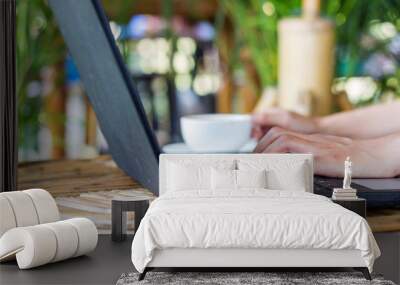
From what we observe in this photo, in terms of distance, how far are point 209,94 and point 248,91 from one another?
0.31 meters

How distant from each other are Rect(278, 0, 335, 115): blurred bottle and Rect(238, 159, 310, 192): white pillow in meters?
1.16

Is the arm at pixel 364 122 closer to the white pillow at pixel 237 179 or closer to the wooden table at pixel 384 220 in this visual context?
the wooden table at pixel 384 220

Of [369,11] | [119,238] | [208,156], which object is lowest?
[119,238]

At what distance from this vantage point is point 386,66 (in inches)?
195

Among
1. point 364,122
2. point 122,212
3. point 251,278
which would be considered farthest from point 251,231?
point 364,122

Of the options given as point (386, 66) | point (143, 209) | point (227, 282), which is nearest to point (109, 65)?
point (143, 209)

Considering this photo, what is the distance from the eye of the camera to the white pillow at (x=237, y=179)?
2.73m

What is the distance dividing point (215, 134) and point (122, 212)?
45 cm

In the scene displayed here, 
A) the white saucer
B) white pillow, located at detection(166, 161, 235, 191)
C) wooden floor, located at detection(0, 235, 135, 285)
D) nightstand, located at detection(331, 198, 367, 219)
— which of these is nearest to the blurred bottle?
the white saucer

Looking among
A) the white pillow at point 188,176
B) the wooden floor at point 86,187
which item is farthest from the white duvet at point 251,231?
the wooden floor at point 86,187

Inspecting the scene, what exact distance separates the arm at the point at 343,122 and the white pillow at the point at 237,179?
475 mm

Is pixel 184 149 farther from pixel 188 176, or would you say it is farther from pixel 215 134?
pixel 188 176

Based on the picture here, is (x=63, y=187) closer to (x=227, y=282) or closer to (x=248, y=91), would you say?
(x=227, y=282)

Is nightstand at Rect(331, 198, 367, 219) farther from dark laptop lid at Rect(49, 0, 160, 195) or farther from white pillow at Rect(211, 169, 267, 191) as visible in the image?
dark laptop lid at Rect(49, 0, 160, 195)
